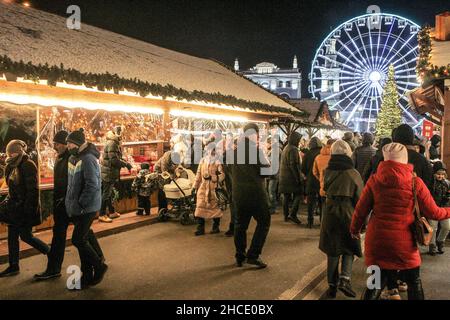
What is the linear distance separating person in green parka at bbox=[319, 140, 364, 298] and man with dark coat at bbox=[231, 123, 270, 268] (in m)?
1.15

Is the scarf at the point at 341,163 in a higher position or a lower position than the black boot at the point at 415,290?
higher

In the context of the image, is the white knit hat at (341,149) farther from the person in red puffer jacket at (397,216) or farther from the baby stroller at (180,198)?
the baby stroller at (180,198)

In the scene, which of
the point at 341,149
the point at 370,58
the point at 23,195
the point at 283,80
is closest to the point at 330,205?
the point at 341,149

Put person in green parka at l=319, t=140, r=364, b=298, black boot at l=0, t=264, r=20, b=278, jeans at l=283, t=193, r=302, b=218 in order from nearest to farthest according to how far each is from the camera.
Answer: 1. person in green parka at l=319, t=140, r=364, b=298
2. black boot at l=0, t=264, r=20, b=278
3. jeans at l=283, t=193, r=302, b=218

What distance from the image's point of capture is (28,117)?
8125mm

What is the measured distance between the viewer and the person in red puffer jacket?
3.95 m

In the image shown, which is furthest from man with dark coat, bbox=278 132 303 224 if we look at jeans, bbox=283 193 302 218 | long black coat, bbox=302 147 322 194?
long black coat, bbox=302 147 322 194

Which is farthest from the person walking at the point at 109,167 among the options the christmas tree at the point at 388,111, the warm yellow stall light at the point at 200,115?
the christmas tree at the point at 388,111

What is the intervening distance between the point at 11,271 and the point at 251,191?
3451 millimetres

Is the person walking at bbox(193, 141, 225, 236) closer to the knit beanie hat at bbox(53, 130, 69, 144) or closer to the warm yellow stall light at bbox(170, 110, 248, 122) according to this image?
the knit beanie hat at bbox(53, 130, 69, 144)

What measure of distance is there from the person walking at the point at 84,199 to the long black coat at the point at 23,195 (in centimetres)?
59

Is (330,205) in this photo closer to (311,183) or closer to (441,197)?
(441,197)

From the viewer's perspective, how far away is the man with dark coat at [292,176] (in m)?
9.82

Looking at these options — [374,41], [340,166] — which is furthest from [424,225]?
[374,41]
